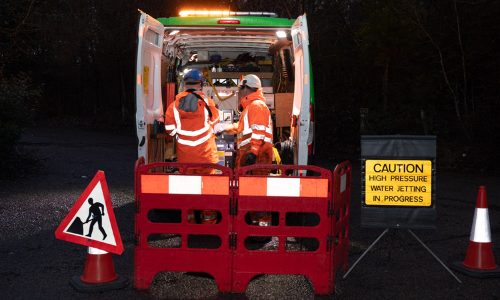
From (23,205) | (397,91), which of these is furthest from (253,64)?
(397,91)

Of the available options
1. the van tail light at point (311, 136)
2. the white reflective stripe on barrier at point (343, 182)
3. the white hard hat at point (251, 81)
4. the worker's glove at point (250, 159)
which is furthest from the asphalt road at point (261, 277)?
the white hard hat at point (251, 81)

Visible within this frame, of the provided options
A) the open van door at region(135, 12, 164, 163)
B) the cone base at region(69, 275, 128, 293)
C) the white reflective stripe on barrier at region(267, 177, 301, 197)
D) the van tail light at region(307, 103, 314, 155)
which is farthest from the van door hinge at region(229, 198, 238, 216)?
the open van door at region(135, 12, 164, 163)

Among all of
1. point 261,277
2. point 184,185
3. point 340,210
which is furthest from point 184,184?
point 340,210

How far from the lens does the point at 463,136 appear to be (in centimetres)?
1592

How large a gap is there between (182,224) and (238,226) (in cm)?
49

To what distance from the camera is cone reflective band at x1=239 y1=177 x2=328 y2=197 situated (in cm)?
458

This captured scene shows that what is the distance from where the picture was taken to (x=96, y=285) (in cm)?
457

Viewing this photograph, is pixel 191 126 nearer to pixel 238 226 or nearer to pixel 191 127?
pixel 191 127

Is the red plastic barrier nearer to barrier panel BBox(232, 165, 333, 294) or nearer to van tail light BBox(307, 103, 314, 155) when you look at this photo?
barrier panel BBox(232, 165, 333, 294)

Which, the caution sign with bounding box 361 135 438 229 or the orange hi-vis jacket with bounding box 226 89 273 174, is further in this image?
the orange hi-vis jacket with bounding box 226 89 273 174

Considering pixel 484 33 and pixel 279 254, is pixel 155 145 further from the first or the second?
pixel 484 33

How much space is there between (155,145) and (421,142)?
133 inches

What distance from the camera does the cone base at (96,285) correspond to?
4527mm

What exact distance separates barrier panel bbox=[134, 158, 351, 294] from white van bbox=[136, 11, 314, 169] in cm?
169
